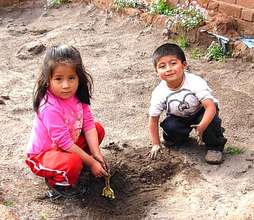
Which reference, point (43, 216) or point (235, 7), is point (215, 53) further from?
point (43, 216)

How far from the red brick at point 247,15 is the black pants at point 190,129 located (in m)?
2.13

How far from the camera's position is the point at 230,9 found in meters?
5.77

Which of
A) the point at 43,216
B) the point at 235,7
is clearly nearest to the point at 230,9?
the point at 235,7

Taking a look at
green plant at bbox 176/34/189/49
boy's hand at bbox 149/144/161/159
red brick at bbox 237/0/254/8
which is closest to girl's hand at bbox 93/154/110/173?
boy's hand at bbox 149/144/161/159

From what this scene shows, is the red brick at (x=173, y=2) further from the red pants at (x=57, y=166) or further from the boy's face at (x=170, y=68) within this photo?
the red pants at (x=57, y=166)

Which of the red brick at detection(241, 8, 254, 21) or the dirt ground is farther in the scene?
the red brick at detection(241, 8, 254, 21)

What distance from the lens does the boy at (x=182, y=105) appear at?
11.7 feet

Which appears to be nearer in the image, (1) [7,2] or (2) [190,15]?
(2) [190,15]

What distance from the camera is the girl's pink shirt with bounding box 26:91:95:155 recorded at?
3.27 m

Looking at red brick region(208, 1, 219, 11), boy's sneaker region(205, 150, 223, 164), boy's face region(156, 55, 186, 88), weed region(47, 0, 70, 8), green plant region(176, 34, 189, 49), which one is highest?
boy's face region(156, 55, 186, 88)

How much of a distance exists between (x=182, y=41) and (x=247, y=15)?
2.30ft

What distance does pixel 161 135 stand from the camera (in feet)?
13.4

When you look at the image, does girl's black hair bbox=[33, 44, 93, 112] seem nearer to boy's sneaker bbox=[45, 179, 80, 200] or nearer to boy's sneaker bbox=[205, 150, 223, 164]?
boy's sneaker bbox=[45, 179, 80, 200]

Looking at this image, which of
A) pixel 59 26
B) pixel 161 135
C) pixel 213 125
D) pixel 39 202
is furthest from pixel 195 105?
pixel 59 26
